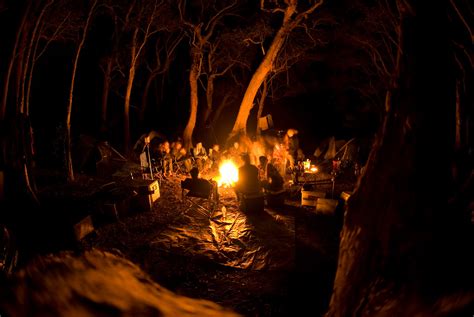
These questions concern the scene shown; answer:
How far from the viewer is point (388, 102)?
2.93m

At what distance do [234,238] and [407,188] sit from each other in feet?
15.6

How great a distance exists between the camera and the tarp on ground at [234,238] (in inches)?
237

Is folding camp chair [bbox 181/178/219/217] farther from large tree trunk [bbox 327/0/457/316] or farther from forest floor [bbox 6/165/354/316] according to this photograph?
large tree trunk [bbox 327/0/457/316]

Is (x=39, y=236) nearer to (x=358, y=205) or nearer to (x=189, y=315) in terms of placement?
(x=189, y=315)

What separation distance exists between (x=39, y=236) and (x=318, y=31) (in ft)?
55.3

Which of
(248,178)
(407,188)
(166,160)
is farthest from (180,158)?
(407,188)

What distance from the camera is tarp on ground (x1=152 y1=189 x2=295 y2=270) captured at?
6.01m

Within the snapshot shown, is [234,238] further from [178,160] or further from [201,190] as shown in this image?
[178,160]

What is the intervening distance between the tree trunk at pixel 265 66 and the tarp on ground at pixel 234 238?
7.30 meters

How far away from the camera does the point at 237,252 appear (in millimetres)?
6293

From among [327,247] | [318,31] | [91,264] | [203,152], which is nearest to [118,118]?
[203,152]

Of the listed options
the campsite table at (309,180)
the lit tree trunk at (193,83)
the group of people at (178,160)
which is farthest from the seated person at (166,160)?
the campsite table at (309,180)

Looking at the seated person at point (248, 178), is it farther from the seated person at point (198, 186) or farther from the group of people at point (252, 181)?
the seated person at point (198, 186)

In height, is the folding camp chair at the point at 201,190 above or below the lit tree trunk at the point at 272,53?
below
